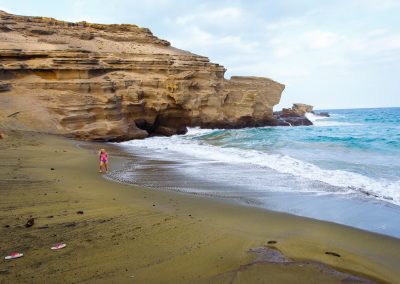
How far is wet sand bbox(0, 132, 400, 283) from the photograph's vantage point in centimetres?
373

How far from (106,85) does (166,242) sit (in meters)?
20.7

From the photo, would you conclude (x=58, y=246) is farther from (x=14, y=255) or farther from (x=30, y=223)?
(x=30, y=223)

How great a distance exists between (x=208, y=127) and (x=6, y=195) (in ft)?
89.5

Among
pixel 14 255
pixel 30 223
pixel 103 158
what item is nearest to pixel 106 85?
pixel 103 158

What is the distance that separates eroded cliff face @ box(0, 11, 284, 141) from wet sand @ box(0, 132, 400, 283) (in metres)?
14.6

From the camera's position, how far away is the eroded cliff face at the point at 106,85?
2159cm

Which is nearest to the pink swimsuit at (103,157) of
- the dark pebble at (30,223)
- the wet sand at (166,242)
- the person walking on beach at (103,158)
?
the person walking on beach at (103,158)

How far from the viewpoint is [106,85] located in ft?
78.2

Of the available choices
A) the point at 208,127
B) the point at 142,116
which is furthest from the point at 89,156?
the point at 208,127

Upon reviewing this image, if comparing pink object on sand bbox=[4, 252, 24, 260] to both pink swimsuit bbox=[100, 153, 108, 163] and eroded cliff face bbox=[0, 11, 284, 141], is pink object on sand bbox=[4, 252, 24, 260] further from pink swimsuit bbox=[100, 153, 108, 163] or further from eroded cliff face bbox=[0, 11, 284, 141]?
eroded cliff face bbox=[0, 11, 284, 141]

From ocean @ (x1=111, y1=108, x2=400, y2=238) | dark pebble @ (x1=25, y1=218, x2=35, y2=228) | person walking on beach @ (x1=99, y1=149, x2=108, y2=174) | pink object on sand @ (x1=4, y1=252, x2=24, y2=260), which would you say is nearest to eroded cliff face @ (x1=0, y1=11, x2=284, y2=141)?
ocean @ (x1=111, y1=108, x2=400, y2=238)

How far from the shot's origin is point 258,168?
12.5 meters

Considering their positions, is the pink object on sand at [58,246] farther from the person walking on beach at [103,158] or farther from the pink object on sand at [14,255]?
the person walking on beach at [103,158]

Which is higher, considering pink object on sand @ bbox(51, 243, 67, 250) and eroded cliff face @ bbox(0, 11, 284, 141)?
eroded cliff face @ bbox(0, 11, 284, 141)
